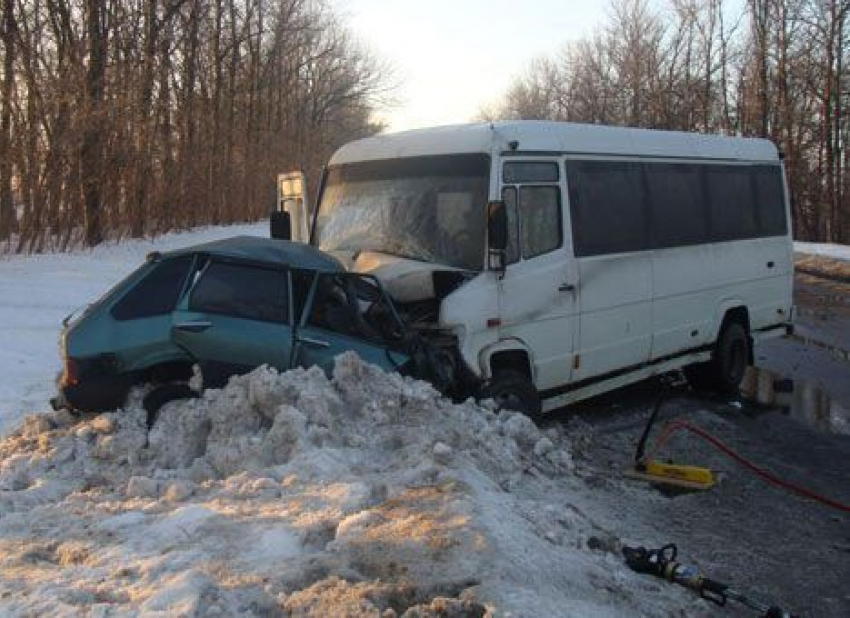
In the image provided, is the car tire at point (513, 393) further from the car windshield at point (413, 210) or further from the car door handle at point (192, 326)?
the car door handle at point (192, 326)

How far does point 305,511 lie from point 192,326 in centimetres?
208

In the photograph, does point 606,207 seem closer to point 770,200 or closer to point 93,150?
point 770,200

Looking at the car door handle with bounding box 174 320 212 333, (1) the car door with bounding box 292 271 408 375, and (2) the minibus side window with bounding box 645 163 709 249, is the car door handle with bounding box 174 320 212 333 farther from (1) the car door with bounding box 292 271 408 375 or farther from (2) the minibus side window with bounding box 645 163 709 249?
(2) the minibus side window with bounding box 645 163 709 249

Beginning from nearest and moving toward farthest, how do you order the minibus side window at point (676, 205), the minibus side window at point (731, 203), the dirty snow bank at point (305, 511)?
the dirty snow bank at point (305, 511) → the minibus side window at point (676, 205) → the minibus side window at point (731, 203)

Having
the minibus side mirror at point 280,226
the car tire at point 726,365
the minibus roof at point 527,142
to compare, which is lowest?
the car tire at point 726,365

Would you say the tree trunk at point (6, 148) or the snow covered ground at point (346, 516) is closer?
the snow covered ground at point (346, 516)

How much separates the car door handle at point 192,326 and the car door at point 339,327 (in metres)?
0.66

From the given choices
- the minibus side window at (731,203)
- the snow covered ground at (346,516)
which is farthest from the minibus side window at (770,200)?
the snow covered ground at (346,516)

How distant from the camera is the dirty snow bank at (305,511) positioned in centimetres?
409

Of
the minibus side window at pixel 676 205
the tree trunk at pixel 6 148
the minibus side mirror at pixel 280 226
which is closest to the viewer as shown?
the minibus side mirror at pixel 280 226

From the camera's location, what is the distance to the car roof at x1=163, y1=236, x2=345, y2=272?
6.93 m

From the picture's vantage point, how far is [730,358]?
11.3 m

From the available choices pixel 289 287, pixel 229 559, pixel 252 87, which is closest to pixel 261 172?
pixel 252 87

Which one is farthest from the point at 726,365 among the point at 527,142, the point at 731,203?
the point at 527,142
